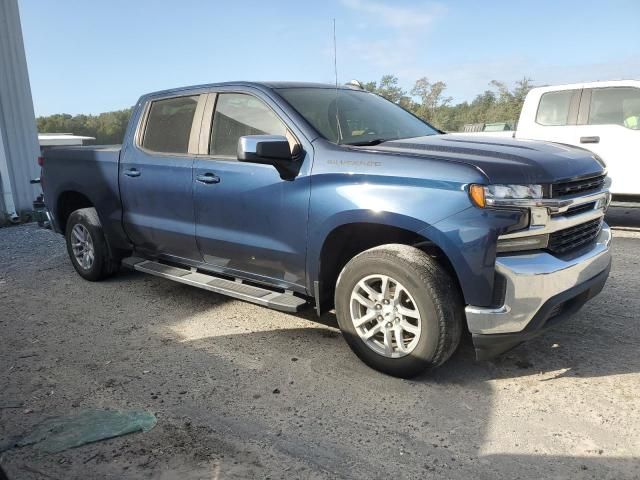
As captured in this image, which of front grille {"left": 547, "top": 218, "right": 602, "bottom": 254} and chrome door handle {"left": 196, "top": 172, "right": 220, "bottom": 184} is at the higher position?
chrome door handle {"left": 196, "top": 172, "right": 220, "bottom": 184}

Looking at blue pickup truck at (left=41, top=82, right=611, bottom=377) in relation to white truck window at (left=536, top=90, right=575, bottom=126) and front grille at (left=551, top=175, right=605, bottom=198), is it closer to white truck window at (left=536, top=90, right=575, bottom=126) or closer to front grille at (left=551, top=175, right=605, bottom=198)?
front grille at (left=551, top=175, right=605, bottom=198)

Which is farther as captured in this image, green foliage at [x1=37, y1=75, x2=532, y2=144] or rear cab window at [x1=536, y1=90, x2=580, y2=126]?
green foliage at [x1=37, y1=75, x2=532, y2=144]

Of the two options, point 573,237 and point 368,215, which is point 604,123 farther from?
point 368,215

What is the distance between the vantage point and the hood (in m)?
2.87

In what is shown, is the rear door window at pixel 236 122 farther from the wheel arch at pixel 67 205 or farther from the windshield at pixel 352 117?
the wheel arch at pixel 67 205

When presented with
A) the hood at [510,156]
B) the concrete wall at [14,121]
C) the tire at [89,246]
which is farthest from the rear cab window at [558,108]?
the concrete wall at [14,121]

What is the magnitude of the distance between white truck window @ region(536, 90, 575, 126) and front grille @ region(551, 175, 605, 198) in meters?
4.92

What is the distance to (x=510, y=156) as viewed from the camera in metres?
3.04

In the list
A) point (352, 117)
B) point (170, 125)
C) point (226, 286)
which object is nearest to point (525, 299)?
point (352, 117)

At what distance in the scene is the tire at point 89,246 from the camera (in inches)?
213

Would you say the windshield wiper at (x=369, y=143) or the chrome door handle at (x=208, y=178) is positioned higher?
the windshield wiper at (x=369, y=143)

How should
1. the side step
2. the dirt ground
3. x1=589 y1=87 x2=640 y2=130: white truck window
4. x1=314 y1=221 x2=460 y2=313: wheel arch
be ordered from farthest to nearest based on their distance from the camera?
x1=589 y1=87 x2=640 y2=130: white truck window < the side step < x1=314 y1=221 x2=460 y2=313: wheel arch < the dirt ground

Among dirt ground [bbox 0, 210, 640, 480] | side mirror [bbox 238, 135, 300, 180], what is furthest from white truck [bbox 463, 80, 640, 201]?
side mirror [bbox 238, 135, 300, 180]

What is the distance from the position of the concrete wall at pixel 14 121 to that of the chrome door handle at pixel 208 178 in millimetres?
7678
